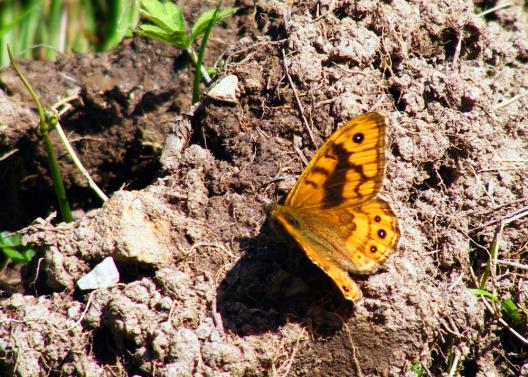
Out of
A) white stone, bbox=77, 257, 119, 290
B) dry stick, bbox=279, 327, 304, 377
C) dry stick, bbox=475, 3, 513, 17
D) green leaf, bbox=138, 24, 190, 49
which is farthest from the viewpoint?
dry stick, bbox=475, 3, 513, 17

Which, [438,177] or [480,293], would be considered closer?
[480,293]

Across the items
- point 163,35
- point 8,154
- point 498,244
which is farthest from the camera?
point 8,154

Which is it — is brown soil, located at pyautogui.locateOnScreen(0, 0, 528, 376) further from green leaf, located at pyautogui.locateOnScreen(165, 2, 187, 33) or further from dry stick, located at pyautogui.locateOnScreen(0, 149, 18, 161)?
green leaf, located at pyautogui.locateOnScreen(165, 2, 187, 33)

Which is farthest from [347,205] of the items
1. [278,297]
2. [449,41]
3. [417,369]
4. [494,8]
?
[494,8]

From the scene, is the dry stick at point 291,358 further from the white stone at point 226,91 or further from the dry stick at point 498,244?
the white stone at point 226,91

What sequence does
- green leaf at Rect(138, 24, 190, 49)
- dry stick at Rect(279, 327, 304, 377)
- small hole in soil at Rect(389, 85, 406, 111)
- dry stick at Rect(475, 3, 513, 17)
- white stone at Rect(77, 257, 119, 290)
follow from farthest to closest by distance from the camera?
dry stick at Rect(475, 3, 513, 17), green leaf at Rect(138, 24, 190, 49), small hole in soil at Rect(389, 85, 406, 111), white stone at Rect(77, 257, 119, 290), dry stick at Rect(279, 327, 304, 377)

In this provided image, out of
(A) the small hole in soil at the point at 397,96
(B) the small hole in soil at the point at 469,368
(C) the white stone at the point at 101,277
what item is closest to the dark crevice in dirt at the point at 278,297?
(C) the white stone at the point at 101,277

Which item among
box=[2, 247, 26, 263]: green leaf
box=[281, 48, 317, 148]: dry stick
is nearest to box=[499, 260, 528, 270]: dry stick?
box=[281, 48, 317, 148]: dry stick

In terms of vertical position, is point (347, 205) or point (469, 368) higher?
point (347, 205)

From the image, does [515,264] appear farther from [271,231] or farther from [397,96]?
[271,231]
